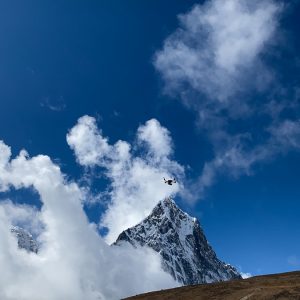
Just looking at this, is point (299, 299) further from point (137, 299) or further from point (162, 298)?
point (137, 299)

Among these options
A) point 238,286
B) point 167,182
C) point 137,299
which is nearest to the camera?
point 238,286

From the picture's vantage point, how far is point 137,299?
6281 cm

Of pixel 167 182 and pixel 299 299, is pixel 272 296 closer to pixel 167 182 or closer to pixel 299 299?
pixel 299 299

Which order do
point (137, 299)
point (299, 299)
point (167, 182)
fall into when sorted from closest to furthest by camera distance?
point (299, 299)
point (137, 299)
point (167, 182)

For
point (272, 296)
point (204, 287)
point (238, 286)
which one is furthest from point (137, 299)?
point (272, 296)

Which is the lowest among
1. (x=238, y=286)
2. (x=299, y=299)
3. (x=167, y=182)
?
(x=299, y=299)

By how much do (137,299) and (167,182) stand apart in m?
21.9

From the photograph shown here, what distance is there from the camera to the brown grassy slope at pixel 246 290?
4975 cm

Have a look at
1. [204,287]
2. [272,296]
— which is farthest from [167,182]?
[272,296]

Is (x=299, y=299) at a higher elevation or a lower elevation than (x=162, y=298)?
lower

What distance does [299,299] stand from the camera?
48156 mm

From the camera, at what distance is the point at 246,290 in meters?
54.1

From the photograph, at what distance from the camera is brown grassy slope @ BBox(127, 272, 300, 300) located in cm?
4975

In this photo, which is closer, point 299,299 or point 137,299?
point 299,299
